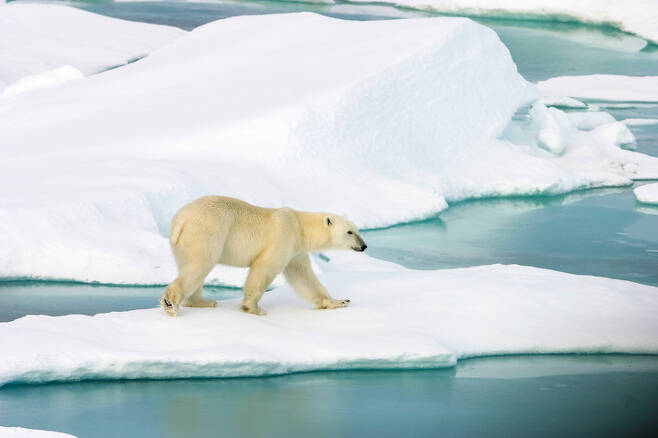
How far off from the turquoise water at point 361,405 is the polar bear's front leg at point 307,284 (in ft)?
2.15

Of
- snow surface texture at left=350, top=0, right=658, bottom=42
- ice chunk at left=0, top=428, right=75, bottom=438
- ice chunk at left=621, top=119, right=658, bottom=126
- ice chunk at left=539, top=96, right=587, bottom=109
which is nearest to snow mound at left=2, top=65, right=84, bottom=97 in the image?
ice chunk at left=539, top=96, right=587, bottom=109

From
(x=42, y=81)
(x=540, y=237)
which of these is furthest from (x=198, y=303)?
(x=42, y=81)

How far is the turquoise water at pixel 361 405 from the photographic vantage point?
4.67 meters

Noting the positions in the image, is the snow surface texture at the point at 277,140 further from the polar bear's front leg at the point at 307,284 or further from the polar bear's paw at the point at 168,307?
the polar bear's paw at the point at 168,307

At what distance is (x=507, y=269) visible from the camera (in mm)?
7086

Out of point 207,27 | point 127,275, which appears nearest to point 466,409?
point 127,275

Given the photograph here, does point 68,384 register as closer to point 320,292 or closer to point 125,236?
point 320,292

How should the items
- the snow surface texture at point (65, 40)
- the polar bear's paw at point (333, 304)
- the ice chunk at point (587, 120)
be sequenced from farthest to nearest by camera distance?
the snow surface texture at point (65, 40)
the ice chunk at point (587, 120)
the polar bear's paw at point (333, 304)

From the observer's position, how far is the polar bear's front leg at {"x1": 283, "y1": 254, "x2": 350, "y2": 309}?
594 cm

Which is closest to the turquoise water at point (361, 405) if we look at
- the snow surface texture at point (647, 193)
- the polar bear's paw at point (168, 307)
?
the polar bear's paw at point (168, 307)

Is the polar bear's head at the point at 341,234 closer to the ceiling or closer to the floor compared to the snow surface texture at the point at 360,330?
closer to the ceiling

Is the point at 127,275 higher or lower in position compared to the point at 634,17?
lower

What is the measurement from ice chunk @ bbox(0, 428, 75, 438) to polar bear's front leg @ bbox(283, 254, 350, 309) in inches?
76.7

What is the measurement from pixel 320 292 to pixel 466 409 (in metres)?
1.25
